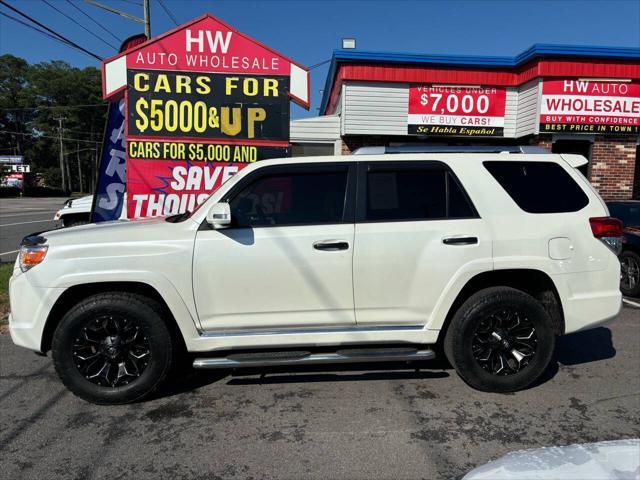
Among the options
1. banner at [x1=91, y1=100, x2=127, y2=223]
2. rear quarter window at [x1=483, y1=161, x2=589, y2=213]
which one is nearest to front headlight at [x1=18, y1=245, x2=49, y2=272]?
rear quarter window at [x1=483, y1=161, x2=589, y2=213]

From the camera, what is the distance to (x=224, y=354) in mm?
3818

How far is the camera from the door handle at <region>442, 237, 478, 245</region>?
143 inches

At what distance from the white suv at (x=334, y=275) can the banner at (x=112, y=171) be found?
145 inches

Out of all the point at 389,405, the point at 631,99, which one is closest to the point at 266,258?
the point at 389,405

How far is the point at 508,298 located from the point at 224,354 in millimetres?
2330

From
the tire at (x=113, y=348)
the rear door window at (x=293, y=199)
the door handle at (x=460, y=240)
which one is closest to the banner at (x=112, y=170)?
the tire at (x=113, y=348)

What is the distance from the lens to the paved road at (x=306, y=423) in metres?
2.83

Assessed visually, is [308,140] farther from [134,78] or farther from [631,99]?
[631,99]

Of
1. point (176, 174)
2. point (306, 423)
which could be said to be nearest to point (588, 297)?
point (306, 423)

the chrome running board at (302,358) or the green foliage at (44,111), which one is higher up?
the green foliage at (44,111)

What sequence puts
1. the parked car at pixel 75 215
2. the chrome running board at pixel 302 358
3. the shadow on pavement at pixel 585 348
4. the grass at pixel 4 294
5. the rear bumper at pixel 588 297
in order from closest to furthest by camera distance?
1. the chrome running board at pixel 302 358
2. the rear bumper at pixel 588 297
3. the shadow on pavement at pixel 585 348
4. the grass at pixel 4 294
5. the parked car at pixel 75 215

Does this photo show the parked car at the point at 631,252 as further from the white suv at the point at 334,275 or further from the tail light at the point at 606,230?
the white suv at the point at 334,275

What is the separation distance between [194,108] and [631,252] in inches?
276

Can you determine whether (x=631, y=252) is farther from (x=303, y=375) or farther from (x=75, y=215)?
(x=75, y=215)
